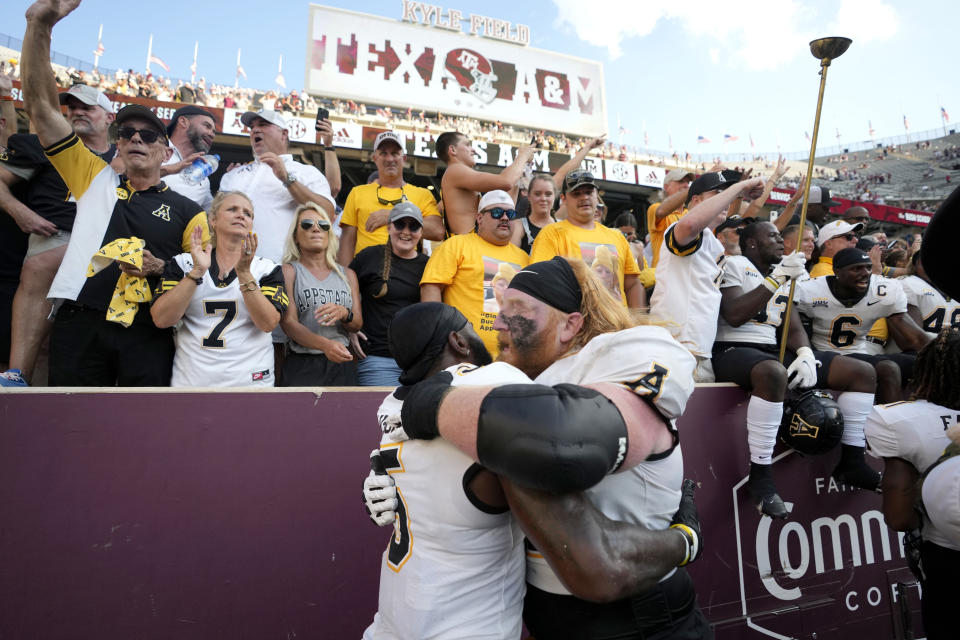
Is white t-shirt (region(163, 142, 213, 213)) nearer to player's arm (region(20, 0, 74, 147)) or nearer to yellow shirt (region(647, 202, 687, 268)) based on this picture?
player's arm (region(20, 0, 74, 147))

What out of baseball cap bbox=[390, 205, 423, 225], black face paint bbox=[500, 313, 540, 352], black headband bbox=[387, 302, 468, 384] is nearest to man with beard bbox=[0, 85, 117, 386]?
baseball cap bbox=[390, 205, 423, 225]

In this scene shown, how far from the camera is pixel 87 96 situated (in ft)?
14.0

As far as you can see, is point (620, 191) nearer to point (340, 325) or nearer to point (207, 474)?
point (340, 325)

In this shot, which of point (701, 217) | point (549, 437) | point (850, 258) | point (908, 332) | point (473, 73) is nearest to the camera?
point (549, 437)

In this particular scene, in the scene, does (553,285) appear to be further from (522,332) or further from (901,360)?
(901,360)

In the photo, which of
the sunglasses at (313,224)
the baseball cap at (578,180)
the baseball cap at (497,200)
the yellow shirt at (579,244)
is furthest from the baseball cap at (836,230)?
the sunglasses at (313,224)

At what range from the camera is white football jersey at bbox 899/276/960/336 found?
19.0 feet

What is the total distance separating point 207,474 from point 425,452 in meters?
1.53

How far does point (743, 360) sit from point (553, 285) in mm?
2546

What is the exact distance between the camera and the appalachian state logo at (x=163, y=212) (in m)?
3.50

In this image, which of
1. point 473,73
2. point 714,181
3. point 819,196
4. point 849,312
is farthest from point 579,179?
point 473,73

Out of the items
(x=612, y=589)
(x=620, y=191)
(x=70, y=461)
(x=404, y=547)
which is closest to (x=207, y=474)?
(x=70, y=461)

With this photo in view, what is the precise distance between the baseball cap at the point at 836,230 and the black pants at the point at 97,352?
21.5 ft

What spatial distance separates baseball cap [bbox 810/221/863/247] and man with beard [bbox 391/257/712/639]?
17.1 ft
